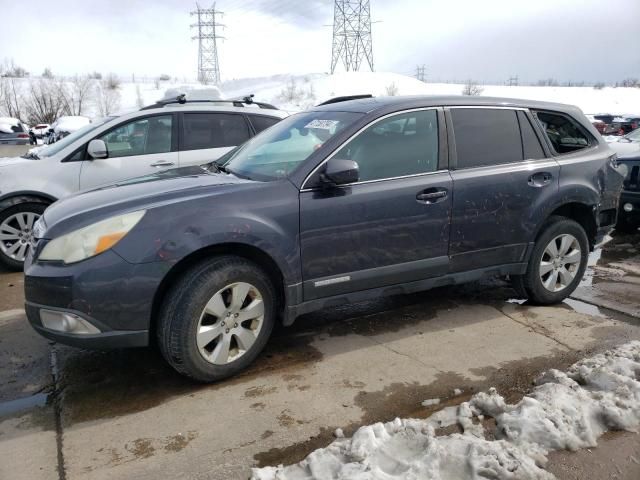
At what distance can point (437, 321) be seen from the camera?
4.47m

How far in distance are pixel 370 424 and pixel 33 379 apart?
222 centimetres

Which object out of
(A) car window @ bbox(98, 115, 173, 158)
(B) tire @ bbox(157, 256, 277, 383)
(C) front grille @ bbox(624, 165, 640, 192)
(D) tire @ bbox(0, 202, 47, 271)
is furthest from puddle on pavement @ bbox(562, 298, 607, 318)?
(D) tire @ bbox(0, 202, 47, 271)

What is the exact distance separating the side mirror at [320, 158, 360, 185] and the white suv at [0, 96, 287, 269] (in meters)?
3.34

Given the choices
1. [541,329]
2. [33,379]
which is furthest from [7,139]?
[541,329]

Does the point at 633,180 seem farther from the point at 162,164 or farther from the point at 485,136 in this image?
the point at 162,164

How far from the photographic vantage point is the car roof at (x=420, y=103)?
4.03 meters

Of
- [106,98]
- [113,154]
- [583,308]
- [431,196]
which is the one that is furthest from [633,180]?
[106,98]

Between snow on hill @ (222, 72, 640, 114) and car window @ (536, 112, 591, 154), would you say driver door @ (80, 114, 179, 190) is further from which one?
snow on hill @ (222, 72, 640, 114)

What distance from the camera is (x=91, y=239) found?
3129 mm

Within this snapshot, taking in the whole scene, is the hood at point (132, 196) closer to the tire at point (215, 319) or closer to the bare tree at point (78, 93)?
the tire at point (215, 319)

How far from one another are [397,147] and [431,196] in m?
0.43

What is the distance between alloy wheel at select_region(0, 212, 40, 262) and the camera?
6.01 m

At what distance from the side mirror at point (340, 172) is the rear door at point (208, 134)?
3.27m

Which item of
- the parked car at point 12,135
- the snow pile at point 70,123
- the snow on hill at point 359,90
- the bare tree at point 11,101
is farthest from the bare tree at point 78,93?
the parked car at point 12,135
